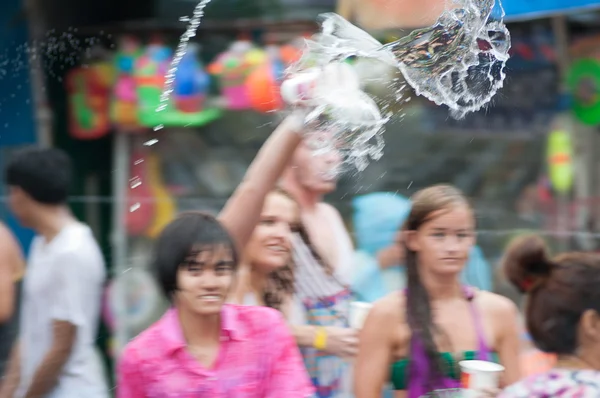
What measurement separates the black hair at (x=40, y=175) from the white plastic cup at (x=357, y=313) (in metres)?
0.99

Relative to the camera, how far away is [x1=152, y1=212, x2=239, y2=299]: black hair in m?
2.33

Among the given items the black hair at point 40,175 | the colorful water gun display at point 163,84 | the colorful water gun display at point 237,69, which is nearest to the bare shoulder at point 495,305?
the black hair at point 40,175

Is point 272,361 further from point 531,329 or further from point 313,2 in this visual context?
point 313,2

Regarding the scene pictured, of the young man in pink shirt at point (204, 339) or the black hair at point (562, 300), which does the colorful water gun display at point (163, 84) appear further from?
the young man in pink shirt at point (204, 339)

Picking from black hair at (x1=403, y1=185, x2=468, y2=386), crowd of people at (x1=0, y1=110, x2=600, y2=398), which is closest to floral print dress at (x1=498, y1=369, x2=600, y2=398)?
crowd of people at (x1=0, y1=110, x2=600, y2=398)

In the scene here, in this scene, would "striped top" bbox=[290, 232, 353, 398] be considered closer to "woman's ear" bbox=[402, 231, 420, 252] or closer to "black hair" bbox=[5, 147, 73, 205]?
"woman's ear" bbox=[402, 231, 420, 252]

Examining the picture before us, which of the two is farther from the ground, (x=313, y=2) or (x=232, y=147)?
(x=313, y=2)

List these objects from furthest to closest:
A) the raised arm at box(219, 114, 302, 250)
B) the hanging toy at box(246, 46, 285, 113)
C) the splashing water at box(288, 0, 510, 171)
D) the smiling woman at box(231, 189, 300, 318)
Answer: the hanging toy at box(246, 46, 285, 113), the smiling woman at box(231, 189, 300, 318), the splashing water at box(288, 0, 510, 171), the raised arm at box(219, 114, 302, 250)

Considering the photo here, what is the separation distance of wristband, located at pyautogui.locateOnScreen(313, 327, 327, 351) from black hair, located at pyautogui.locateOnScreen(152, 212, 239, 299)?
0.85 metres

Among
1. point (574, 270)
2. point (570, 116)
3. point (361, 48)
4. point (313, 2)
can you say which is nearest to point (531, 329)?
point (574, 270)

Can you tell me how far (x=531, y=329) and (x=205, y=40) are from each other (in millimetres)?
3928

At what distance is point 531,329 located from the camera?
2672 millimetres

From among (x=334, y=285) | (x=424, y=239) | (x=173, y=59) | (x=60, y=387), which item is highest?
(x=173, y=59)

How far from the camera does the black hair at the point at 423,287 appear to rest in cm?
278
